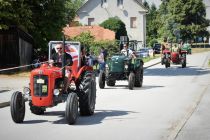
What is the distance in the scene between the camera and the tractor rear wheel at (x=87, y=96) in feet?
47.1

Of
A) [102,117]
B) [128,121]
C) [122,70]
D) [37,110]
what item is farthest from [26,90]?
[122,70]

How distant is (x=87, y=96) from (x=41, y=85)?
1.46 m

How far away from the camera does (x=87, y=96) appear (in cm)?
1438

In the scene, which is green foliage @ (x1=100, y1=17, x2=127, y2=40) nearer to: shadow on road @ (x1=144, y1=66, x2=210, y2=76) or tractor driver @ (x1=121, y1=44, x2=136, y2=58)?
shadow on road @ (x1=144, y1=66, x2=210, y2=76)

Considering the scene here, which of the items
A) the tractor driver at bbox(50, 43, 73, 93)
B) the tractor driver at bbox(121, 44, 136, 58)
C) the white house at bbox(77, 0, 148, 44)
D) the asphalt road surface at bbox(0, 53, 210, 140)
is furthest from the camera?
the white house at bbox(77, 0, 148, 44)

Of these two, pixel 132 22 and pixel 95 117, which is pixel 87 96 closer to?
pixel 95 117

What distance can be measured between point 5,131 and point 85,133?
1737 mm

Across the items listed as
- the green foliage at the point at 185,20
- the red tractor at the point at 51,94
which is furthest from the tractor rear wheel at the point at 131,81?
the green foliage at the point at 185,20

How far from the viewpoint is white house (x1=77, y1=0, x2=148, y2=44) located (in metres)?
81.6

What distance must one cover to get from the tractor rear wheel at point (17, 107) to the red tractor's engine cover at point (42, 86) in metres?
0.30

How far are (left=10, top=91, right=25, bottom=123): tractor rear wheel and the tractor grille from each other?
1.29 ft

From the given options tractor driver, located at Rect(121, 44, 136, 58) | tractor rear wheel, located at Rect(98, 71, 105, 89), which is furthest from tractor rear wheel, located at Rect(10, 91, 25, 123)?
tractor driver, located at Rect(121, 44, 136, 58)

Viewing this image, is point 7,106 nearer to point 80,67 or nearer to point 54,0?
point 80,67

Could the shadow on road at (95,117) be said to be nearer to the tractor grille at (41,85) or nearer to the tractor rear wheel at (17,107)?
the tractor rear wheel at (17,107)
